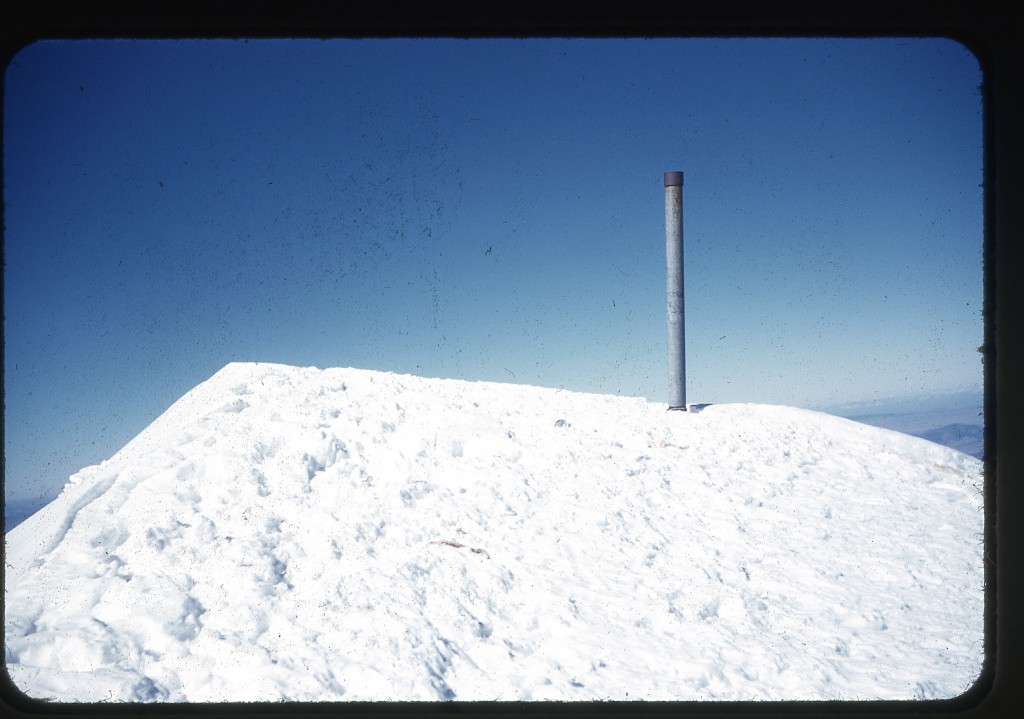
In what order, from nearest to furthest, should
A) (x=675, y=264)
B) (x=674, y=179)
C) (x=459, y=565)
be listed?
(x=459, y=565), (x=675, y=264), (x=674, y=179)

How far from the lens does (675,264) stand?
37.3 ft

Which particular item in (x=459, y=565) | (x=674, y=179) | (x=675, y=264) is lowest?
(x=459, y=565)

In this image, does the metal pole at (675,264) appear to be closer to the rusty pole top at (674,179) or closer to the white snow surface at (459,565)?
the rusty pole top at (674,179)

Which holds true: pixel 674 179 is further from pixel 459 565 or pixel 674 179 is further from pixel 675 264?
pixel 459 565

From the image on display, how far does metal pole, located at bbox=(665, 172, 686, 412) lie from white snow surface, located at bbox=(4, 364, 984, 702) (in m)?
3.35

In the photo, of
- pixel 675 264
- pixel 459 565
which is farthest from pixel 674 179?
pixel 459 565

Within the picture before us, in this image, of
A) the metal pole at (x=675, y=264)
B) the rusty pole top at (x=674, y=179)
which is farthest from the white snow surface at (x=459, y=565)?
the rusty pole top at (x=674, y=179)

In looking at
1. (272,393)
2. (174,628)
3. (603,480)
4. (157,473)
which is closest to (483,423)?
(603,480)

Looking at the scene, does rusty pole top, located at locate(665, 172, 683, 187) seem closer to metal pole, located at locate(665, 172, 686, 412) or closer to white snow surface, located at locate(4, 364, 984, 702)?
metal pole, located at locate(665, 172, 686, 412)

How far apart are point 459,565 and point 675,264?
800 cm

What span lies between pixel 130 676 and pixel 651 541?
423 cm

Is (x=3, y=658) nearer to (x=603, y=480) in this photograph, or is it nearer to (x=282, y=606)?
(x=282, y=606)

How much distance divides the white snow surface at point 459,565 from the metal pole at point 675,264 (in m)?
3.35

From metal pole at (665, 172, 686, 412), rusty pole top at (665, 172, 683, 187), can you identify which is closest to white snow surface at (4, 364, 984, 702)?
metal pole at (665, 172, 686, 412)
